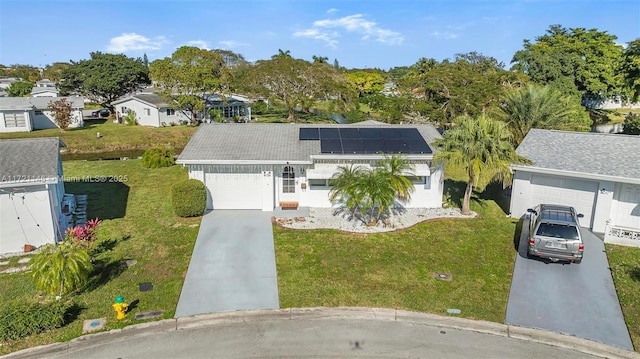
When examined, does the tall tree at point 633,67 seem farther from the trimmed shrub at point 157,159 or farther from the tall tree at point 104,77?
the tall tree at point 104,77

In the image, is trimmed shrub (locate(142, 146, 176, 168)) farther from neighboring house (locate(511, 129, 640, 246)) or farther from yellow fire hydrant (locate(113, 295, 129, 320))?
neighboring house (locate(511, 129, 640, 246))

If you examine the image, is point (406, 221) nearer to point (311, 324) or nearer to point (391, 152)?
point (391, 152)

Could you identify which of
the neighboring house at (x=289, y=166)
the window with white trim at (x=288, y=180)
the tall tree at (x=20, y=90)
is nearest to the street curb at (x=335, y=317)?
the neighboring house at (x=289, y=166)

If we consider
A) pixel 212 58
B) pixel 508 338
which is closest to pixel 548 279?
pixel 508 338

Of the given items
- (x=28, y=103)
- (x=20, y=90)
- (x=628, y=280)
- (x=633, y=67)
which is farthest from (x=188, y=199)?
(x=20, y=90)

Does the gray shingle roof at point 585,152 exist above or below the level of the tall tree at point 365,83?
below

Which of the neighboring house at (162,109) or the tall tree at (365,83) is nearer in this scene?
the neighboring house at (162,109)
